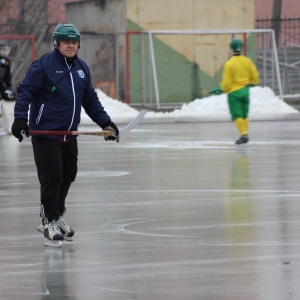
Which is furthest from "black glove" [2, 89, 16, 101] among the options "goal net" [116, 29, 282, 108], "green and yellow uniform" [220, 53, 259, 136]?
"goal net" [116, 29, 282, 108]

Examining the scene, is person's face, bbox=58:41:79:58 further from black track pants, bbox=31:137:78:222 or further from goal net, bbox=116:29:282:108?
goal net, bbox=116:29:282:108

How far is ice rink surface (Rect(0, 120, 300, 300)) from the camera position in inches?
307

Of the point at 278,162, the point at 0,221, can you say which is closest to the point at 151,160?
the point at 278,162

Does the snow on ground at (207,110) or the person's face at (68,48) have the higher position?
the person's face at (68,48)

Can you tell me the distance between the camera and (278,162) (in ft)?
57.7

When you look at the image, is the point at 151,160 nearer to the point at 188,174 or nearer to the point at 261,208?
the point at 188,174

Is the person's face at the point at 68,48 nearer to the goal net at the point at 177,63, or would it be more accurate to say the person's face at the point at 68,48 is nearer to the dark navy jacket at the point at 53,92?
the dark navy jacket at the point at 53,92

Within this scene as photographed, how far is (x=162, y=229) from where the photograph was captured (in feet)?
34.6

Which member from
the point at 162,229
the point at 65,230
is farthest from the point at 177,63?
the point at 65,230

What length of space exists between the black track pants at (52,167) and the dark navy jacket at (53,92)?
93mm

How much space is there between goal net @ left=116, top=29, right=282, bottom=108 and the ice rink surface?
46.6 ft

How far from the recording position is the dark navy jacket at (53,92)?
9.72 meters

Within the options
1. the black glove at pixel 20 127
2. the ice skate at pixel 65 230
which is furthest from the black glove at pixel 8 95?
the black glove at pixel 20 127

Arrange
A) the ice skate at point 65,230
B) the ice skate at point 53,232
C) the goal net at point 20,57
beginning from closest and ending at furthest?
the ice skate at point 53,232, the ice skate at point 65,230, the goal net at point 20,57
